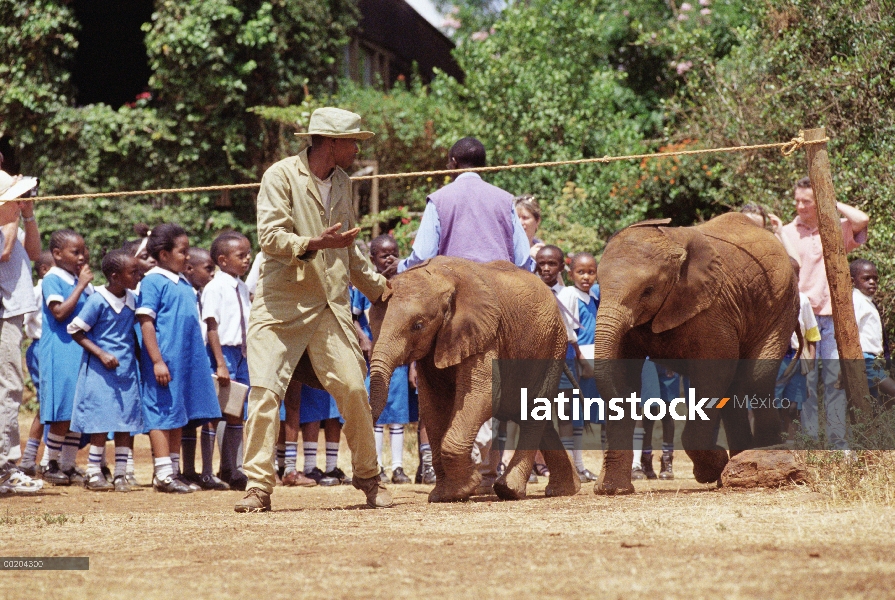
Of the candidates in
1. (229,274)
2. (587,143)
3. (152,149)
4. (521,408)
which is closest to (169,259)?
(229,274)

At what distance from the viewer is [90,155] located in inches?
690

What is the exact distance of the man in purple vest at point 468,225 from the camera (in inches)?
320

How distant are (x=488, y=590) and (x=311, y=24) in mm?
14801

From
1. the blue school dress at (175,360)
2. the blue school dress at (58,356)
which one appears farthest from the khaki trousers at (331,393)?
the blue school dress at (58,356)

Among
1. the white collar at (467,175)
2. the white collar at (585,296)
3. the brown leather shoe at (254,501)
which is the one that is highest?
the white collar at (467,175)

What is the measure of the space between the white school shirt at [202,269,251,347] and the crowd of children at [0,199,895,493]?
0.4 inches

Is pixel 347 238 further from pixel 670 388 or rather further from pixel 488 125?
pixel 488 125

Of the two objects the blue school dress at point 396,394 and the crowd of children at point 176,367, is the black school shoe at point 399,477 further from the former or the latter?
the blue school dress at point 396,394

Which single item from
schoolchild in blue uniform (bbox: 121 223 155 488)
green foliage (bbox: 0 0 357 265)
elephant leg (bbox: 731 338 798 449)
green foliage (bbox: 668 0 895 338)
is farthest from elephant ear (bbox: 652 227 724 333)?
green foliage (bbox: 0 0 357 265)

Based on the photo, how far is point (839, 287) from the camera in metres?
7.66

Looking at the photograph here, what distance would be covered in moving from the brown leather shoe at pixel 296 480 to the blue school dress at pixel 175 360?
786 mm

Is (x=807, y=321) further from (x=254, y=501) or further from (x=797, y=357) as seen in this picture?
(x=254, y=501)

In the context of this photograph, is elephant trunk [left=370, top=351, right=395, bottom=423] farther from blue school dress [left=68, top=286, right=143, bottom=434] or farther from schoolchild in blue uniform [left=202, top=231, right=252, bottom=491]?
blue school dress [left=68, top=286, right=143, bottom=434]

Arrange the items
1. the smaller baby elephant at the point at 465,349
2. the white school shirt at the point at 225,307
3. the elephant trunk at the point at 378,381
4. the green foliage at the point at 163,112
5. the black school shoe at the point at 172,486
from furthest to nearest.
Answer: the green foliage at the point at 163,112 < the white school shirt at the point at 225,307 < the black school shoe at the point at 172,486 < the smaller baby elephant at the point at 465,349 < the elephant trunk at the point at 378,381
